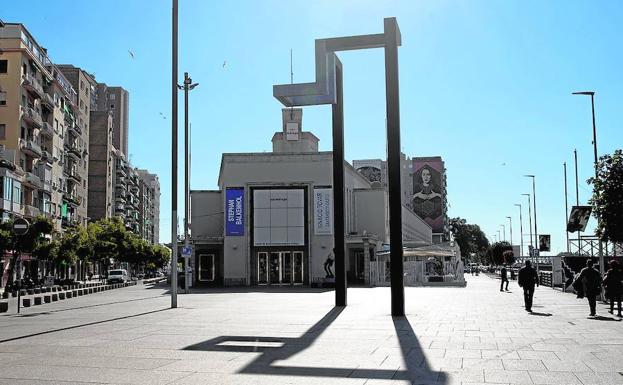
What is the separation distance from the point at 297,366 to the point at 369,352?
72.7 inches

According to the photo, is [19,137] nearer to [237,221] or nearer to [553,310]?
[237,221]

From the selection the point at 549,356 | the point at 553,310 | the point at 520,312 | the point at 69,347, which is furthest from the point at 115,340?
the point at 553,310

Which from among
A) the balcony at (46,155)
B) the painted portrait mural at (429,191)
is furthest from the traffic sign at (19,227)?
the painted portrait mural at (429,191)

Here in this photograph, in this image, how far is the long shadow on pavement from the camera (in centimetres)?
886

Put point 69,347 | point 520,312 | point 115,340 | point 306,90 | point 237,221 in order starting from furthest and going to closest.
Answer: point 237,221, point 520,312, point 306,90, point 115,340, point 69,347

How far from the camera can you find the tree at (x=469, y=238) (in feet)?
566

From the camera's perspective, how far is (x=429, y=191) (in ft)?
504

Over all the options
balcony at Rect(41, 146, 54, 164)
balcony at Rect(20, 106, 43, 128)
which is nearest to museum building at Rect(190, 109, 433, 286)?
balcony at Rect(20, 106, 43, 128)

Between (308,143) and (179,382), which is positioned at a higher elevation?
(308,143)

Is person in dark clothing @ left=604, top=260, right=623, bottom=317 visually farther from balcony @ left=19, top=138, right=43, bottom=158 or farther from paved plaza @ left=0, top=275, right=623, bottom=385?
balcony @ left=19, top=138, right=43, bottom=158

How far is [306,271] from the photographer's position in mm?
49625

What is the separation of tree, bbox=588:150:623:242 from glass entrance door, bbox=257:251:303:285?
95.2 ft

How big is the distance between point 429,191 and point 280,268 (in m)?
108

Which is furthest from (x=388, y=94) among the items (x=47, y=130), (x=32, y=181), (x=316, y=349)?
(x=47, y=130)
